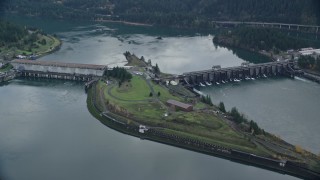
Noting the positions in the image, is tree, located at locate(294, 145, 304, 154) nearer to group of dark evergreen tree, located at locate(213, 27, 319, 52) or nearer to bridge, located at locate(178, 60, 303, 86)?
bridge, located at locate(178, 60, 303, 86)

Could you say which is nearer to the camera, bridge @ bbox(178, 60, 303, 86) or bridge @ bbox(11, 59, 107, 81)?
bridge @ bbox(11, 59, 107, 81)

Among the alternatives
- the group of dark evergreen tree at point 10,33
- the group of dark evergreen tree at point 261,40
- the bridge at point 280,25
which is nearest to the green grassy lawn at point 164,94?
the group of dark evergreen tree at point 261,40

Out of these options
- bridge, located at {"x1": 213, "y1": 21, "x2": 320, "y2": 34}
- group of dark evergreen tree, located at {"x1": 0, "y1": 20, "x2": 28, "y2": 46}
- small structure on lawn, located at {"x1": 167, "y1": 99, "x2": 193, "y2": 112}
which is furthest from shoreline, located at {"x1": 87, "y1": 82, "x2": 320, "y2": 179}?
bridge, located at {"x1": 213, "y1": 21, "x2": 320, "y2": 34}

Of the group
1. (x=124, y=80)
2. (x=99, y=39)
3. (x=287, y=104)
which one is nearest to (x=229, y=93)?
(x=287, y=104)

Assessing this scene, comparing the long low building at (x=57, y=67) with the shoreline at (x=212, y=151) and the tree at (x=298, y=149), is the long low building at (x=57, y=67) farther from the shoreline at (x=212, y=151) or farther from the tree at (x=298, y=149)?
the tree at (x=298, y=149)

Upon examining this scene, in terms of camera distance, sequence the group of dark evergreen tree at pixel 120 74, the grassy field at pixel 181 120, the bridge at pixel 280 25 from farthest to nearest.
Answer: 1. the bridge at pixel 280 25
2. the group of dark evergreen tree at pixel 120 74
3. the grassy field at pixel 181 120

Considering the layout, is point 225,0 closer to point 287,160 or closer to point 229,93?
point 229,93
